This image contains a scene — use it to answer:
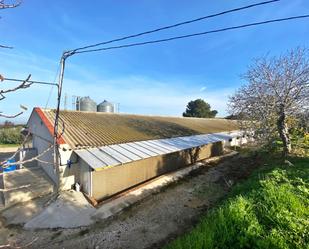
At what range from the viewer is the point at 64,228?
841cm

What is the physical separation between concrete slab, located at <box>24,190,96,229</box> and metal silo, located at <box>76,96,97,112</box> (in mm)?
13216

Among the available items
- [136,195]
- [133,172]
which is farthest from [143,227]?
[133,172]

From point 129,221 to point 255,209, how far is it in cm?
513

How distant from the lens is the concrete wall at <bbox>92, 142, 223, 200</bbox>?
10.9m

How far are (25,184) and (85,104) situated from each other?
1226 centimetres

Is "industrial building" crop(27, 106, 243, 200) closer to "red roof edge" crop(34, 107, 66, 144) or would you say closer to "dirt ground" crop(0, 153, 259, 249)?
"red roof edge" crop(34, 107, 66, 144)

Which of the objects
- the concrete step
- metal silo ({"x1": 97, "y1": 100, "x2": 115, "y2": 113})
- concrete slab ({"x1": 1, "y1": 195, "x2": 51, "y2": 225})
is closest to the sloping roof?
the concrete step

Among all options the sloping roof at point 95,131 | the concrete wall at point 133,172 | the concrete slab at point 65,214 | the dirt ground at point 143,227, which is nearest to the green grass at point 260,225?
the dirt ground at point 143,227

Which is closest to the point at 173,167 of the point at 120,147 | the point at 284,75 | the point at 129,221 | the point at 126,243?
the point at 120,147

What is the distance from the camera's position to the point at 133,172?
40.6 feet

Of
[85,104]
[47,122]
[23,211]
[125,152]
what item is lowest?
[23,211]

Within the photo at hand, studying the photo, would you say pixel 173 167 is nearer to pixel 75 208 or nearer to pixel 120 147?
pixel 120 147

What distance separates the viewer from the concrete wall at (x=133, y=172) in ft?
35.6

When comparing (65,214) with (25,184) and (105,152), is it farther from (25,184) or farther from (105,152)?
(25,184)
